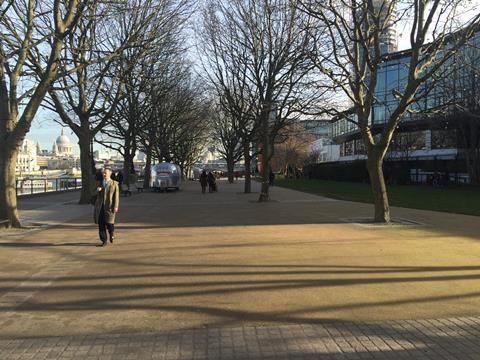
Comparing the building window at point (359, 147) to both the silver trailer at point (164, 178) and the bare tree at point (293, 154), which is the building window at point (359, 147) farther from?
the silver trailer at point (164, 178)

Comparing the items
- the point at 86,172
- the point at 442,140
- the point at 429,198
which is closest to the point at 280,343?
the point at 86,172

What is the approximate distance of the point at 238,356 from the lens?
→ 14.9 feet

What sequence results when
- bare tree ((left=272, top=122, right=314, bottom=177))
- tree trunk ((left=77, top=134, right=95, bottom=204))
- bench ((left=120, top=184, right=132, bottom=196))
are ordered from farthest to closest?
bare tree ((left=272, top=122, right=314, bottom=177)) → bench ((left=120, top=184, right=132, bottom=196)) → tree trunk ((left=77, top=134, right=95, bottom=204))

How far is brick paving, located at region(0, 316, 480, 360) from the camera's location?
457 cm

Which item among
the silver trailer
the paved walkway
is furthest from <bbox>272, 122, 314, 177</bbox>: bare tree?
the paved walkway

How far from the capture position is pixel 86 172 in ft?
76.7

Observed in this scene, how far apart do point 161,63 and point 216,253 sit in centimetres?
2022

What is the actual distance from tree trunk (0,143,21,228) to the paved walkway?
155 centimetres

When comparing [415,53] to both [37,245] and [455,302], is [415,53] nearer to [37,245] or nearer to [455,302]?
[455,302]

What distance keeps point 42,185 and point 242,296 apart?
96.1 ft

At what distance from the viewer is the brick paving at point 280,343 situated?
4566mm

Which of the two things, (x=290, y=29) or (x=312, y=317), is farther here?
(x=290, y=29)

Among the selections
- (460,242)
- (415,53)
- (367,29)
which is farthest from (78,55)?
(460,242)

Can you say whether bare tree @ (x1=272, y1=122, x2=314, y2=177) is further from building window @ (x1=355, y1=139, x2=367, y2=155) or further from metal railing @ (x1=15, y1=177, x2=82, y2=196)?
metal railing @ (x1=15, y1=177, x2=82, y2=196)
